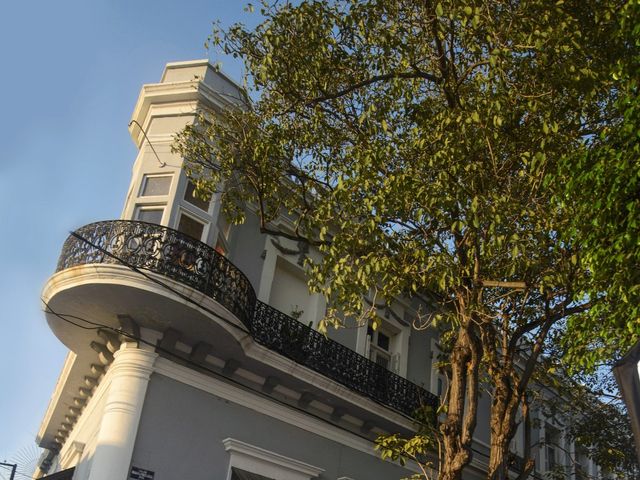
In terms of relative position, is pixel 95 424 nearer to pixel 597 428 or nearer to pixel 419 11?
pixel 419 11

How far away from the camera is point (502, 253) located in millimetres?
11125

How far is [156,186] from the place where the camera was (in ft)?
43.5

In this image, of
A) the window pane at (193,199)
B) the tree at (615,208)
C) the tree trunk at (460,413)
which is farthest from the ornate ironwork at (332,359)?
the tree at (615,208)

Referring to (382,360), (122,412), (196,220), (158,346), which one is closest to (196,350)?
(158,346)

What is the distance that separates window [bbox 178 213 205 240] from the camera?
13.0 m

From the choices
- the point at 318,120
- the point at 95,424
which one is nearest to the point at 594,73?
the point at 318,120

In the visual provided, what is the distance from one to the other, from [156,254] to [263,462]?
412 cm

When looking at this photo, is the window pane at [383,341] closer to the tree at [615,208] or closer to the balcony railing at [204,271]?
the balcony railing at [204,271]

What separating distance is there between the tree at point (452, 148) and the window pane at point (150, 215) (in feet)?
4.37

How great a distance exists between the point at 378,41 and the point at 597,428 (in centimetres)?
1044

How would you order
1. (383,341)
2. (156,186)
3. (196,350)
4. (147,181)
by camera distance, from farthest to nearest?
(383,341)
(147,181)
(156,186)
(196,350)

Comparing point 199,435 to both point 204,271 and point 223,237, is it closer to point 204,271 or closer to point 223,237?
point 204,271

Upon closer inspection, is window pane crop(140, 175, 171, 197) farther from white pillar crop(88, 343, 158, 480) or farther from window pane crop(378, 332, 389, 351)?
window pane crop(378, 332, 389, 351)

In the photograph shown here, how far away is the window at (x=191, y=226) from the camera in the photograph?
42.5ft
